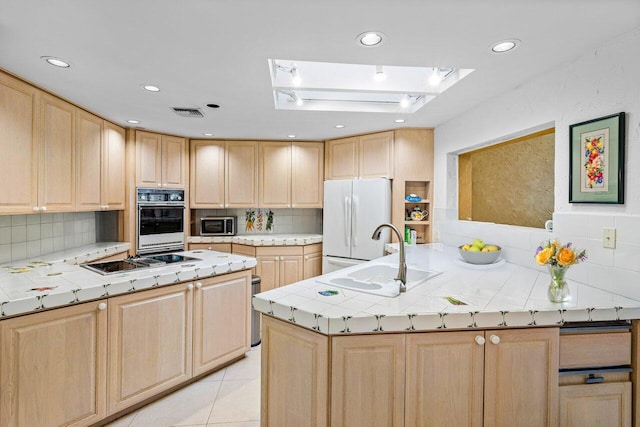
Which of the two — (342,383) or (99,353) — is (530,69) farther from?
(99,353)

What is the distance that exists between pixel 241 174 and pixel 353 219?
1644 mm

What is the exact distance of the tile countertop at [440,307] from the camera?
1.23m

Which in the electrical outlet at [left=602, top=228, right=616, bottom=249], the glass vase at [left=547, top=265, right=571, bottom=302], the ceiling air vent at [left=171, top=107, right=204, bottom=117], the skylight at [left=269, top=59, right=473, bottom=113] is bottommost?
the glass vase at [left=547, top=265, right=571, bottom=302]

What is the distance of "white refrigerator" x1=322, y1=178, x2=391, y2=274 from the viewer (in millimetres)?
3527

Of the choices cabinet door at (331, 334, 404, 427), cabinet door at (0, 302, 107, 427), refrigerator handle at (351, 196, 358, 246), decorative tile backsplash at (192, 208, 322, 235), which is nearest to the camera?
cabinet door at (331, 334, 404, 427)

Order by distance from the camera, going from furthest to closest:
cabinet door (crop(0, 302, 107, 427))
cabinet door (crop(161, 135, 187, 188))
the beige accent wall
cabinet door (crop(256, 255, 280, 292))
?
cabinet door (crop(256, 255, 280, 292)) < cabinet door (crop(161, 135, 187, 188)) < the beige accent wall < cabinet door (crop(0, 302, 107, 427))

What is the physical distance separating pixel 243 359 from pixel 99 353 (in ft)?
3.81

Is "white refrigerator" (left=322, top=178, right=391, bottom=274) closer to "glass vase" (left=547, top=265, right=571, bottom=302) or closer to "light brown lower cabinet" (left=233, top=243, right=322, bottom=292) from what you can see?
"light brown lower cabinet" (left=233, top=243, right=322, bottom=292)

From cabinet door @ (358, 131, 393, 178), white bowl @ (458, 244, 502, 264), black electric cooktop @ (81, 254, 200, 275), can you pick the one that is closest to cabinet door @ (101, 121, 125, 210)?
black electric cooktop @ (81, 254, 200, 275)

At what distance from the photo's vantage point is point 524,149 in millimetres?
3213

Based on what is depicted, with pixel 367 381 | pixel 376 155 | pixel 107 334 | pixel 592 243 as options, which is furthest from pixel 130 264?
pixel 592 243

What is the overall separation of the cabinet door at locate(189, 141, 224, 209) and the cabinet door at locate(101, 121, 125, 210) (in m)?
0.85

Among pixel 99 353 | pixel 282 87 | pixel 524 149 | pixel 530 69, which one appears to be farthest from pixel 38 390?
pixel 524 149

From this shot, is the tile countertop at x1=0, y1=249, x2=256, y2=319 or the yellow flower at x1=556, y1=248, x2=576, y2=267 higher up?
the yellow flower at x1=556, y1=248, x2=576, y2=267
